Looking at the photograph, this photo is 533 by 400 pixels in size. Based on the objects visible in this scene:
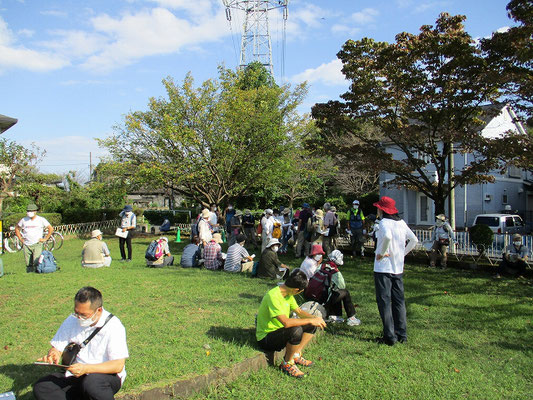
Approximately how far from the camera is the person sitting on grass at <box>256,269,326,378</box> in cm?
445

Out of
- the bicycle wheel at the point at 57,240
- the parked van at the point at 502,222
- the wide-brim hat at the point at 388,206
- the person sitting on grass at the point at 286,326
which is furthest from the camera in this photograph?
the bicycle wheel at the point at 57,240

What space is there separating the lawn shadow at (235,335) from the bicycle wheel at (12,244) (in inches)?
565

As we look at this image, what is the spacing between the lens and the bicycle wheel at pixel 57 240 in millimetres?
17587

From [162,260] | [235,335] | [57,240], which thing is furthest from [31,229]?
[57,240]

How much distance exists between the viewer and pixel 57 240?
1834 cm

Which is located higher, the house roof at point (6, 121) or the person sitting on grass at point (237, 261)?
the house roof at point (6, 121)

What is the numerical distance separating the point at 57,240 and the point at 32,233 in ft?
33.0

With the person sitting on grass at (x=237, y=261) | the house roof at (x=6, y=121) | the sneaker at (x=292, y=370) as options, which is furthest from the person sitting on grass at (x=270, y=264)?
the house roof at (x=6, y=121)

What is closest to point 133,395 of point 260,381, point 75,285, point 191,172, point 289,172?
point 260,381

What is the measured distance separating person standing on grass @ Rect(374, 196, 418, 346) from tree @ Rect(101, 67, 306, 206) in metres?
14.3

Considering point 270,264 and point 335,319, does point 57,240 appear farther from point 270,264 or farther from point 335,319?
point 335,319

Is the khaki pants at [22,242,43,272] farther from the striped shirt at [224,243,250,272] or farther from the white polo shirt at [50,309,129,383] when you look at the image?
the white polo shirt at [50,309,129,383]

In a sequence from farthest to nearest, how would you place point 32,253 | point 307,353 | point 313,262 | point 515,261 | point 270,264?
point 515,261
point 32,253
point 270,264
point 313,262
point 307,353

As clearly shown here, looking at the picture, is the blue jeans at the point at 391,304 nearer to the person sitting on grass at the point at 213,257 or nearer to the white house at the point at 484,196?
the person sitting on grass at the point at 213,257
